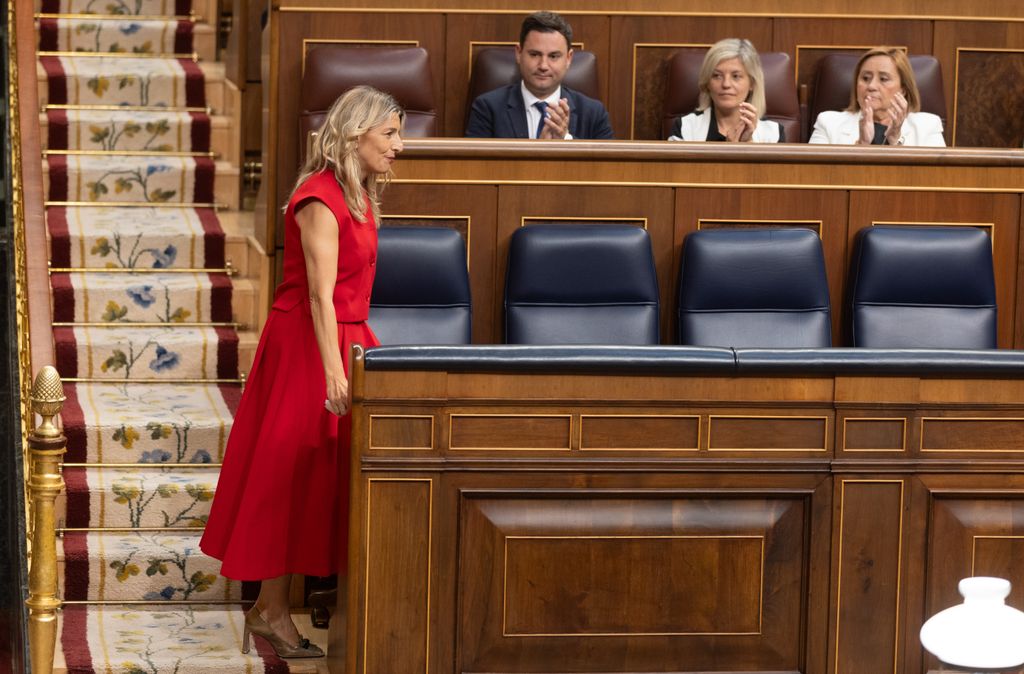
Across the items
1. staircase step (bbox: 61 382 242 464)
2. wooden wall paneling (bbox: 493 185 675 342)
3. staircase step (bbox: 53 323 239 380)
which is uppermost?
wooden wall paneling (bbox: 493 185 675 342)

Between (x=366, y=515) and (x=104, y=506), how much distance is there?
3.42 feet

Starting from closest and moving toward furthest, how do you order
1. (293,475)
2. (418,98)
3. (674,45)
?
(293,475) → (418,98) → (674,45)

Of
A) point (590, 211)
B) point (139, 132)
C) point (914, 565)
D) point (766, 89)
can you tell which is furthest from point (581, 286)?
point (139, 132)

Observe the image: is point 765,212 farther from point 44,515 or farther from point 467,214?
point 44,515

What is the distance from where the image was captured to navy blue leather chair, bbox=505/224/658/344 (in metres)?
3.22

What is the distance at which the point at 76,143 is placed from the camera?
14.2 feet

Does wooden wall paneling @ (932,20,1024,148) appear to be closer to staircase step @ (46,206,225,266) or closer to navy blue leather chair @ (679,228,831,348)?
navy blue leather chair @ (679,228,831,348)

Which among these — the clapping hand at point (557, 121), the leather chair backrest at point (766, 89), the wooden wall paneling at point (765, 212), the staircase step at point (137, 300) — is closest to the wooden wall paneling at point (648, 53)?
the leather chair backrest at point (766, 89)

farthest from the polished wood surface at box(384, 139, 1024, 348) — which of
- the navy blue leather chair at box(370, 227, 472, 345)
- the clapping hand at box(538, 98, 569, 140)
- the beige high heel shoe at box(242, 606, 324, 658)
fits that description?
the beige high heel shoe at box(242, 606, 324, 658)

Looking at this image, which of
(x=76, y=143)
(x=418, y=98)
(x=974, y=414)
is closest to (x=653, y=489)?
(x=974, y=414)

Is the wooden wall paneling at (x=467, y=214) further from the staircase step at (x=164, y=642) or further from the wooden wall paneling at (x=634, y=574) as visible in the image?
the wooden wall paneling at (x=634, y=574)

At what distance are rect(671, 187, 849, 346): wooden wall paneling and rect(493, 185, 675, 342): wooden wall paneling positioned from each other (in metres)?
0.03

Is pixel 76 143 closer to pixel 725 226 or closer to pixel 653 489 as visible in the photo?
pixel 725 226

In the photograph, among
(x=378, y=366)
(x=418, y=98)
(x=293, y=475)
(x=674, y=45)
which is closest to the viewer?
(x=378, y=366)
